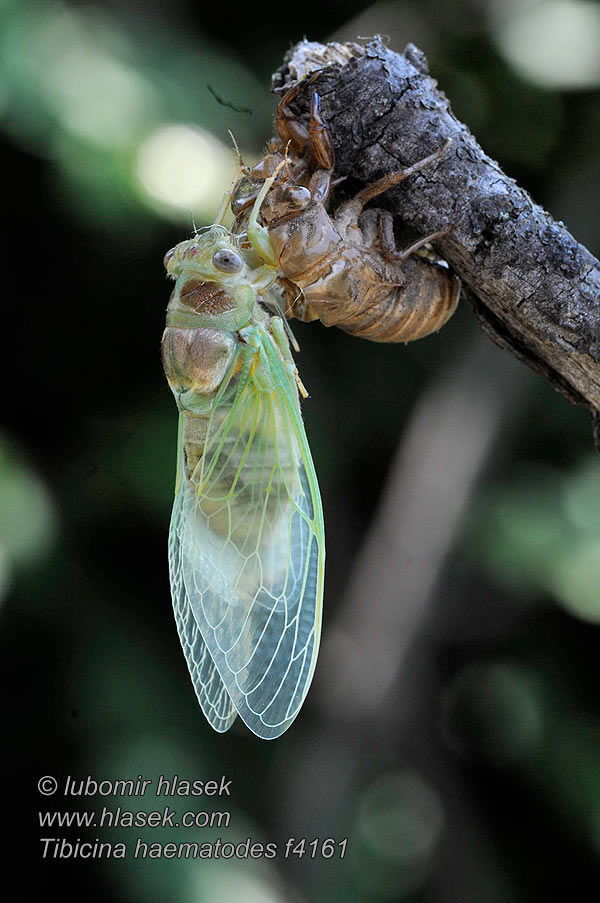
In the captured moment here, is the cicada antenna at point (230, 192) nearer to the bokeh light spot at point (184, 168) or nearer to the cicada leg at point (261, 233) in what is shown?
the cicada leg at point (261, 233)

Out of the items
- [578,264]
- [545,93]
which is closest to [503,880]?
[578,264]

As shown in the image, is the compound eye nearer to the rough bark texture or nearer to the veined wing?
the veined wing

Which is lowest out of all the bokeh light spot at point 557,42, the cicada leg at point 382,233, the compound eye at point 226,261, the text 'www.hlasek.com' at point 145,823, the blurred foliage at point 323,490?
the text 'www.hlasek.com' at point 145,823

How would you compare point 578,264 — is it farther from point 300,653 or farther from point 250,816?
point 250,816

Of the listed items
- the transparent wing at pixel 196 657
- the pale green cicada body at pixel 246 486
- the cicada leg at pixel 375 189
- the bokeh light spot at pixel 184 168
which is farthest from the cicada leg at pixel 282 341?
the bokeh light spot at pixel 184 168

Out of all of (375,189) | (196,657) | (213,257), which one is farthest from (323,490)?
(375,189)

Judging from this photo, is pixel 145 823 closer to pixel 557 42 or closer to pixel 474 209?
pixel 474 209
